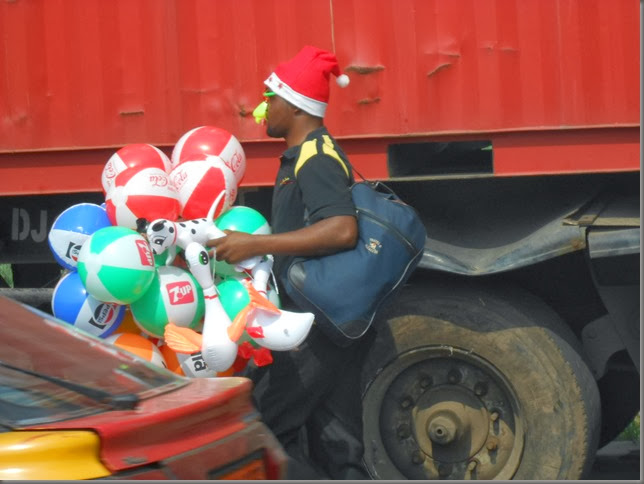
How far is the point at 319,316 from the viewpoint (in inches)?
174

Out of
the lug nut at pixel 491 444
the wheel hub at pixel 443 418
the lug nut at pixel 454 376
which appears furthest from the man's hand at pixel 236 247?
the lug nut at pixel 491 444

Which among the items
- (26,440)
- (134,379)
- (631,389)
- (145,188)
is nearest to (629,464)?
(631,389)

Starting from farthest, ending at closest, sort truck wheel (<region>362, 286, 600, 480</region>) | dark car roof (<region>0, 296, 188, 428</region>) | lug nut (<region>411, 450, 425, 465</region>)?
lug nut (<region>411, 450, 425, 465</region>), truck wheel (<region>362, 286, 600, 480</region>), dark car roof (<region>0, 296, 188, 428</region>)

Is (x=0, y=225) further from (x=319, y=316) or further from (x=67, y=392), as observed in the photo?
(x=67, y=392)

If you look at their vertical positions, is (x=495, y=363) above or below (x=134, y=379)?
below

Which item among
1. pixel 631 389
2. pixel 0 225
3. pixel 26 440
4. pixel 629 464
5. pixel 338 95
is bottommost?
pixel 629 464

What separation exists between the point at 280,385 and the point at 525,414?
52.8 inches

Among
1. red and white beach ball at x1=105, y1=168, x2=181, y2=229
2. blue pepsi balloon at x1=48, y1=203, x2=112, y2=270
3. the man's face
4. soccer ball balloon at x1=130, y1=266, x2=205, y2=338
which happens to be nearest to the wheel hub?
soccer ball balloon at x1=130, y1=266, x2=205, y2=338

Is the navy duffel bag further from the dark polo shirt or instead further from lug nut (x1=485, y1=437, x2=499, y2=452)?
lug nut (x1=485, y1=437, x2=499, y2=452)

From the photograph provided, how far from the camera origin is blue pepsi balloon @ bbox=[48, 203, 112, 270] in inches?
187

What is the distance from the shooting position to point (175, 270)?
4.61m

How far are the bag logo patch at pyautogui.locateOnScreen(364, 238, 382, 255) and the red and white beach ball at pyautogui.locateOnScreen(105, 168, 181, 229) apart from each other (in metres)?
0.87

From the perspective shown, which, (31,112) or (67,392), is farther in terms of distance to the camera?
(31,112)

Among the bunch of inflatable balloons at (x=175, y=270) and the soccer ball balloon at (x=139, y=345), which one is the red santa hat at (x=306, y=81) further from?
the soccer ball balloon at (x=139, y=345)
